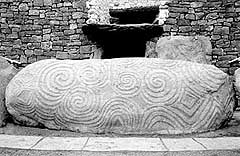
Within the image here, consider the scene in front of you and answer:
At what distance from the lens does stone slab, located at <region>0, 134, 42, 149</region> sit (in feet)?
8.20

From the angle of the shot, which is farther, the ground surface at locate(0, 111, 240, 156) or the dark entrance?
the dark entrance

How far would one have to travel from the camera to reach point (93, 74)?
127 inches

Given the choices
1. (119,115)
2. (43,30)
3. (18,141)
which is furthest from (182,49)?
(18,141)

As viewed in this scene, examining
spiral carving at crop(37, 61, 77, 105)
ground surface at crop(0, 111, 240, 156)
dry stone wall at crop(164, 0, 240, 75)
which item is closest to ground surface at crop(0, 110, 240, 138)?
ground surface at crop(0, 111, 240, 156)

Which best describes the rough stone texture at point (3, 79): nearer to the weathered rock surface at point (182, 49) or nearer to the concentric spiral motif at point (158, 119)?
the concentric spiral motif at point (158, 119)

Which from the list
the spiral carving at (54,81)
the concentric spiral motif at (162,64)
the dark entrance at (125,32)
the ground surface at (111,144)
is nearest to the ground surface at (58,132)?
the ground surface at (111,144)

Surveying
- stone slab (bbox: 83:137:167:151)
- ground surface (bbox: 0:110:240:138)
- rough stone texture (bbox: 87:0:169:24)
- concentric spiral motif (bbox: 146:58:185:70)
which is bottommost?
ground surface (bbox: 0:110:240:138)

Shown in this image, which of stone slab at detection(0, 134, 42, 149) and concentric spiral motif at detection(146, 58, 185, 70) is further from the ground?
concentric spiral motif at detection(146, 58, 185, 70)

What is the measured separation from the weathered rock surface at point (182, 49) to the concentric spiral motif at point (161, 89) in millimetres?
2094

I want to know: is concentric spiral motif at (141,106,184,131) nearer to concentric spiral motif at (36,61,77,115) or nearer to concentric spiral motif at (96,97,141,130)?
concentric spiral motif at (96,97,141,130)

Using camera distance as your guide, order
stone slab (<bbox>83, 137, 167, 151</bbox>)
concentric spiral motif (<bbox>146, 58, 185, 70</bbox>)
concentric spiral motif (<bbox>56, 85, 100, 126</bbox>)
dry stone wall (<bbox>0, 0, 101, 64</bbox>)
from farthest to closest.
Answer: dry stone wall (<bbox>0, 0, 101, 64</bbox>)
concentric spiral motif (<bbox>146, 58, 185, 70</bbox>)
concentric spiral motif (<bbox>56, 85, 100, 126</bbox>)
stone slab (<bbox>83, 137, 167, 151</bbox>)

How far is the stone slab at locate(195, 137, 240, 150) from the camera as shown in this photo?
8.03 feet

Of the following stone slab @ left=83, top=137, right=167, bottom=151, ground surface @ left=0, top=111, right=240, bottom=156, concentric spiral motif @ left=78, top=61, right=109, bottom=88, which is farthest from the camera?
concentric spiral motif @ left=78, top=61, right=109, bottom=88

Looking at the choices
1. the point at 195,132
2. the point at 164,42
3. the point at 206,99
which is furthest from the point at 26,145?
the point at 164,42
